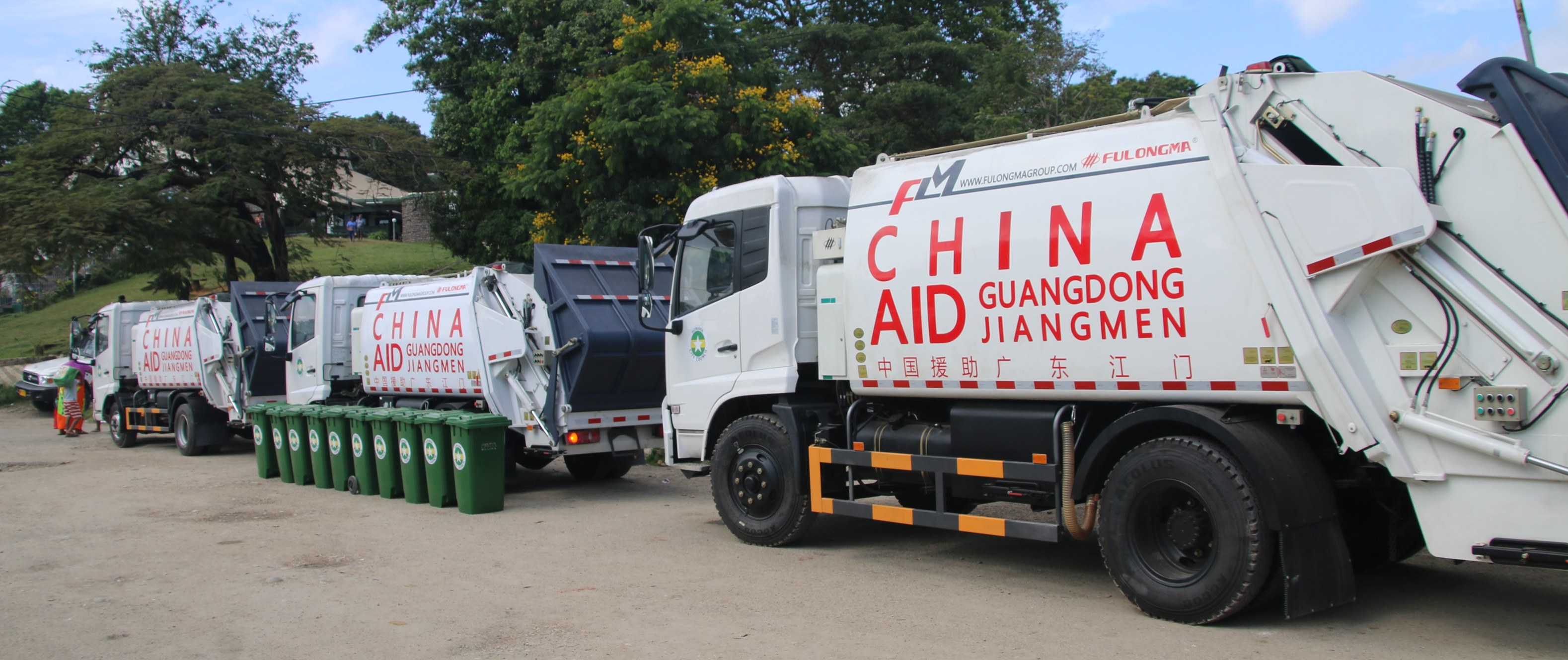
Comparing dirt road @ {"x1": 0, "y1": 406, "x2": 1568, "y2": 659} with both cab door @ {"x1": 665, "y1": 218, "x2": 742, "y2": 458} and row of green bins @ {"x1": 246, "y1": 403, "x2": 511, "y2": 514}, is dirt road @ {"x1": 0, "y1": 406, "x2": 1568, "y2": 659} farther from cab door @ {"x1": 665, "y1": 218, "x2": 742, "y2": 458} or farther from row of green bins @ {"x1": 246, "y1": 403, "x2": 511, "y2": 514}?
cab door @ {"x1": 665, "y1": 218, "x2": 742, "y2": 458}

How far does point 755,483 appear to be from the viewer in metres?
8.58

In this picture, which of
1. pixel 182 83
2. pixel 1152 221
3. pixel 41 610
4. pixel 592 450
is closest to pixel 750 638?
pixel 1152 221

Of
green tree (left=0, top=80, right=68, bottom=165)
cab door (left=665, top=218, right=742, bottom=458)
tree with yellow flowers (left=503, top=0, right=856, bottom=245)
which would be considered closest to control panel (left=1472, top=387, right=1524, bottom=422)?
cab door (left=665, top=218, right=742, bottom=458)

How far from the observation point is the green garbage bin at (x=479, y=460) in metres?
10.6

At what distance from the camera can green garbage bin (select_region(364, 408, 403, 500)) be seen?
38.7ft

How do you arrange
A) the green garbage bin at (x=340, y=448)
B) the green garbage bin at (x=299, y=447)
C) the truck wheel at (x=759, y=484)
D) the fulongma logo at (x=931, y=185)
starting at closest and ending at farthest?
the fulongma logo at (x=931, y=185) < the truck wheel at (x=759, y=484) < the green garbage bin at (x=340, y=448) < the green garbage bin at (x=299, y=447)

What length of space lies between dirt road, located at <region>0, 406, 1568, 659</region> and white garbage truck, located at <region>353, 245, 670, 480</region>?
900mm

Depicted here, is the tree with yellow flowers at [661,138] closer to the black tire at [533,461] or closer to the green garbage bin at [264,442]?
the black tire at [533,461]

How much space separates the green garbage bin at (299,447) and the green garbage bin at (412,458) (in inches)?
89.1

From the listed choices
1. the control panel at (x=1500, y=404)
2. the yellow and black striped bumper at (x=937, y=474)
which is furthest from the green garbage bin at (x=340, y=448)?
the control panel at (x=1500, y=404)

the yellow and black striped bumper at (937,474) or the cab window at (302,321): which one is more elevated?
the cab window at (302,321)

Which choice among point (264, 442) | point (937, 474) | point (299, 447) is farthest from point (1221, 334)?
point (264, 442)

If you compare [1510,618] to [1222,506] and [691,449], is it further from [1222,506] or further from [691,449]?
[691,449]

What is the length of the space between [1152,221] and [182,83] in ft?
84.2
